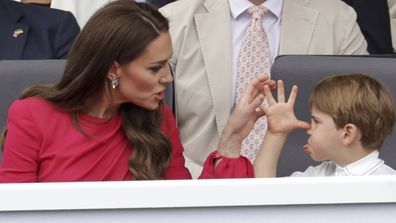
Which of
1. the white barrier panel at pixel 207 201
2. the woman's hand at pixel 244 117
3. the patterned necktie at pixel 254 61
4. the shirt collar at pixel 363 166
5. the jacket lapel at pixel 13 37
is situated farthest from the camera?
the jacket lapel at pixel 13 37

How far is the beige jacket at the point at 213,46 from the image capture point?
2.95 m

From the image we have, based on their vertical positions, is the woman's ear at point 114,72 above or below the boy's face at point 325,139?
above

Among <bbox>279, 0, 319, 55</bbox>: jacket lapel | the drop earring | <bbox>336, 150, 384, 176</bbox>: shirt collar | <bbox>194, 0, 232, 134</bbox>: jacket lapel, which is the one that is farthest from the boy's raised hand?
<bbox>279, 0, 319, 55</bbox>: jacket lapel

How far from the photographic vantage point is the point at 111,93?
8.18 ft

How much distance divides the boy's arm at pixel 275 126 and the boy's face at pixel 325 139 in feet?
0.11

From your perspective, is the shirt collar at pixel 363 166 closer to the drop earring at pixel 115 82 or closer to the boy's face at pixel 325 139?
the boy's face at pixel 325 139

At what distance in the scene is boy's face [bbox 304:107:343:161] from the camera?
95.1 inches

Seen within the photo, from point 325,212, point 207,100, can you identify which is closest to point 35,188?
point 325,212

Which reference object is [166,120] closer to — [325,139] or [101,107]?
[101,107]

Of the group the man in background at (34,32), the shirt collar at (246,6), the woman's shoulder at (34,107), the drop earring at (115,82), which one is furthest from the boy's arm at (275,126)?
the man in background at (34,32)

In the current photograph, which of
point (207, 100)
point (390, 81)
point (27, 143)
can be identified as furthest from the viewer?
point (207, 100)

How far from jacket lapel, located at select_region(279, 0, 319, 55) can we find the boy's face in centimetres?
67

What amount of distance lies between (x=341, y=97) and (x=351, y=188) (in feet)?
2.48

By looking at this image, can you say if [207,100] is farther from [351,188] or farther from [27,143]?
[351,188]
